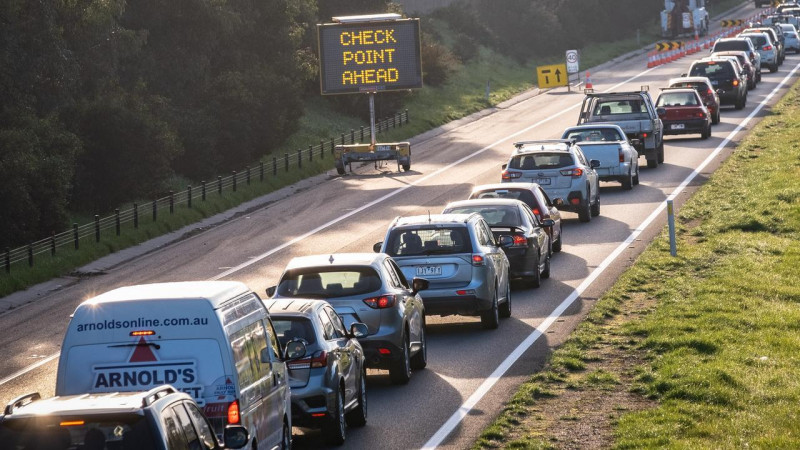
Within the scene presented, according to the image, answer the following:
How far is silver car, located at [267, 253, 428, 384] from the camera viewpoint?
17828 mm

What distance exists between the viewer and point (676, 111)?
50.4 meters

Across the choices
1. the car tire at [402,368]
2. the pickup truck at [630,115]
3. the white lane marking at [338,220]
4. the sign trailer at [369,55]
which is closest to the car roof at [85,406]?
the car tire at [402,368]

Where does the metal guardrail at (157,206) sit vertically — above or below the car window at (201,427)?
below

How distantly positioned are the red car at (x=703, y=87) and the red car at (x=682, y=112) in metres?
2.48

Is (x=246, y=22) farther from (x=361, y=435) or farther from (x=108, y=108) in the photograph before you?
(x=361, y=435)

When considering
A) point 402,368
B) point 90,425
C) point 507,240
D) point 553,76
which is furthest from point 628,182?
point 553,76

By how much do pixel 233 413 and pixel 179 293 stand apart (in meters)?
1.07

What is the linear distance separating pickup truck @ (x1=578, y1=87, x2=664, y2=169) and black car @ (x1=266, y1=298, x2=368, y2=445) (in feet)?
94.6

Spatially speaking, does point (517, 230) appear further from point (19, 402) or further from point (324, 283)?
point (19, 402)

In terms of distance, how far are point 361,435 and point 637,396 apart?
3.31 m

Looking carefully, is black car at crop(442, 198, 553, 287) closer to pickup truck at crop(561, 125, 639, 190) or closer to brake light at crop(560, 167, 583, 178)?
brake light at crop(560, 167, 583, 178)

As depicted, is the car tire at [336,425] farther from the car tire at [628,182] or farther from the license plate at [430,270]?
the car tire at [628,182]

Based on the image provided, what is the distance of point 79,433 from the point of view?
9023 mm

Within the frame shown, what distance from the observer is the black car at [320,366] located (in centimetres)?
1478
